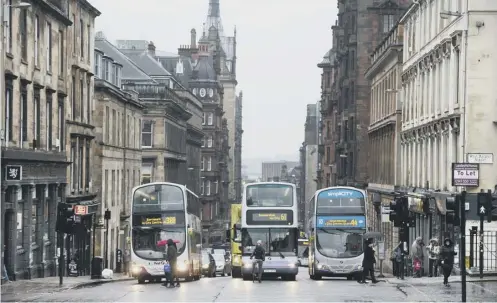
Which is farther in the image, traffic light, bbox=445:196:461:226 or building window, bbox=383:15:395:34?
building window, bbox=383:15:395:34

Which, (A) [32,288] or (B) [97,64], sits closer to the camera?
(A) [32,288]

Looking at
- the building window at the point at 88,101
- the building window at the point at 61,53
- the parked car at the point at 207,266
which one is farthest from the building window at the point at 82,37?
the parked car at the point at 207,266

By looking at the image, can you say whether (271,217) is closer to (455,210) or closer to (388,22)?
(455,210)

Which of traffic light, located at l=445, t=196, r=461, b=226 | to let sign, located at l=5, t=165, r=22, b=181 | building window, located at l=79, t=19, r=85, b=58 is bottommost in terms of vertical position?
traffic light, located at l=445, t=196, r=461, b=226

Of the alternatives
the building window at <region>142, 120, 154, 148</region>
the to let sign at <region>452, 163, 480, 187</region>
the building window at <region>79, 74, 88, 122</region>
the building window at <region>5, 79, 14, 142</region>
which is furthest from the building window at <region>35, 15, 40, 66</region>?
the building window at <region>142, 120, 154, 148</region>

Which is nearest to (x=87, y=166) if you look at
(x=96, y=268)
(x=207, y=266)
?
(x=207, y=266)

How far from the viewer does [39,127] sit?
46344 mm

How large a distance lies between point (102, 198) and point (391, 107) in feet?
63.7

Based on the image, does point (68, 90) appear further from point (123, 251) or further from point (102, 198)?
point (123, 251)

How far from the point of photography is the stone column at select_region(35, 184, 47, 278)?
150 ft

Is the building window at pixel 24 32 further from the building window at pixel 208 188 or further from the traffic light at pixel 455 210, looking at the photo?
the building window at pixel 208 188

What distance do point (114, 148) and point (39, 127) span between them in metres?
27.0

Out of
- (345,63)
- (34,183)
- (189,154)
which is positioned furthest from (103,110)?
(189,154)

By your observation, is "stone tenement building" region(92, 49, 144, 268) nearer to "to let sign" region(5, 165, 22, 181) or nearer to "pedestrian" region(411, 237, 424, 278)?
"pedestrian" region(411, 237, 424, 278)
